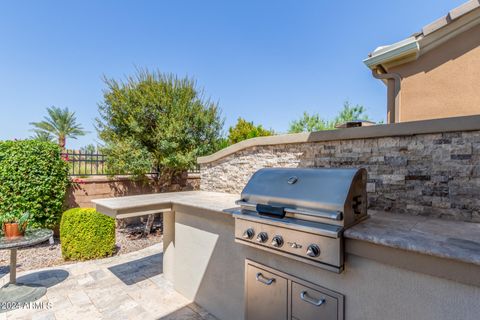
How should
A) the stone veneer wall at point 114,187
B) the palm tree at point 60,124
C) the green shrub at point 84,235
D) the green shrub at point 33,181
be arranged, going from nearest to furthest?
the green shrub at point 84,235
the green shrub at point 33,181
the stone veneer wall at point 114,187
the palm tree at point 60,124

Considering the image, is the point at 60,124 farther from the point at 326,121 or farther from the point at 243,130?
the point at 326,121

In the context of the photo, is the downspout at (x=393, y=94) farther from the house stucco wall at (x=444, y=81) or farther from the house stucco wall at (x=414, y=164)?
the house stucco wall at (x=414, y=164)

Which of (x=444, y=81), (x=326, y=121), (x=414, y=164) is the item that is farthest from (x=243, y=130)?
(x=326, y=121)

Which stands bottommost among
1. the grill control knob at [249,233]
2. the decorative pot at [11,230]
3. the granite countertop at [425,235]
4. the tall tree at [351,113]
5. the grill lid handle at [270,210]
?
the decorative pot at [11,230]

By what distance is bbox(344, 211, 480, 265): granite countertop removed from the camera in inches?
66.5

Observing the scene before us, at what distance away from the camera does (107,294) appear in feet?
14.8

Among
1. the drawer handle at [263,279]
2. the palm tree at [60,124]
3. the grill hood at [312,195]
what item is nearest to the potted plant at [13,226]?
the grill hood at [312,195]

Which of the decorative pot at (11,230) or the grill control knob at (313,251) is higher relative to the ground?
the grill control knob at (313,251)

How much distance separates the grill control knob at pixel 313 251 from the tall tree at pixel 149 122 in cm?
675

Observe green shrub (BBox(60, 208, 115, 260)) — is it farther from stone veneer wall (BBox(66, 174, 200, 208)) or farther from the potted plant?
stone veneer wall (BBox(66, 174, 200, 208))

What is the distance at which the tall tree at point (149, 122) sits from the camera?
8.28 metres

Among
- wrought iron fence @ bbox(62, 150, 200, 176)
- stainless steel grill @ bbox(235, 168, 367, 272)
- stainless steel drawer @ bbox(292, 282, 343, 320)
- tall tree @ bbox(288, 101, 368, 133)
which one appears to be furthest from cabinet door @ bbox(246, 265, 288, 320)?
tall tree @ bbox(288, 101, 368, 133)

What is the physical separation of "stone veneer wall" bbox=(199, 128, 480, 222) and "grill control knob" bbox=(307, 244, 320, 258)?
66.6 inches

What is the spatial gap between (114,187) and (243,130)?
781 centimetres
